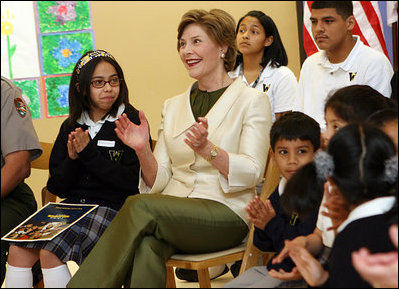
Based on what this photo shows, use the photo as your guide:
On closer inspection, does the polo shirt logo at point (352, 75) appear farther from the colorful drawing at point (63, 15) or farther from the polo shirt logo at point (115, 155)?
the colorful drawing at point (63, 15)

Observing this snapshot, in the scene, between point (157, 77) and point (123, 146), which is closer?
point (123, 146)

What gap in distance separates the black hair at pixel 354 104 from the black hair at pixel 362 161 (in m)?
0.39

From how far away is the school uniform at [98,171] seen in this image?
106 inches

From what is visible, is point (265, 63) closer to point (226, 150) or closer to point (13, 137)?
point (226, 150)

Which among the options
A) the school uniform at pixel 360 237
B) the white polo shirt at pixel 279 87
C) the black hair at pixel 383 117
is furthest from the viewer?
the white polo shirt at pixel 279 87

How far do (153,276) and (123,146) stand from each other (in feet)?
2.88

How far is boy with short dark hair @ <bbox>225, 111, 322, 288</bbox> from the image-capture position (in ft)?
6.98

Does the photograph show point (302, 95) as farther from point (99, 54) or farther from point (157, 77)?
point (157, 77)

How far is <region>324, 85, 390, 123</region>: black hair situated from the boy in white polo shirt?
74cm

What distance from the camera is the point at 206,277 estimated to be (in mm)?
2648

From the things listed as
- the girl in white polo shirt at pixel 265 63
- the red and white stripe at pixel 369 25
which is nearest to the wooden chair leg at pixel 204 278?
the girl in white polo shirt at pixel 265 63

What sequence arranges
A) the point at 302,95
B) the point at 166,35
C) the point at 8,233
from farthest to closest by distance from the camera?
the point at 166,35, the point at 302,95, the point at 8,233

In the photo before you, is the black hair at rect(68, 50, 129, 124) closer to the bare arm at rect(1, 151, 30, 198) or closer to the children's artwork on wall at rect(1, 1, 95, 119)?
the bare arm at rect(1, 151, 30, 198)

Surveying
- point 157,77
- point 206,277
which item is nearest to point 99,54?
point 206,277
